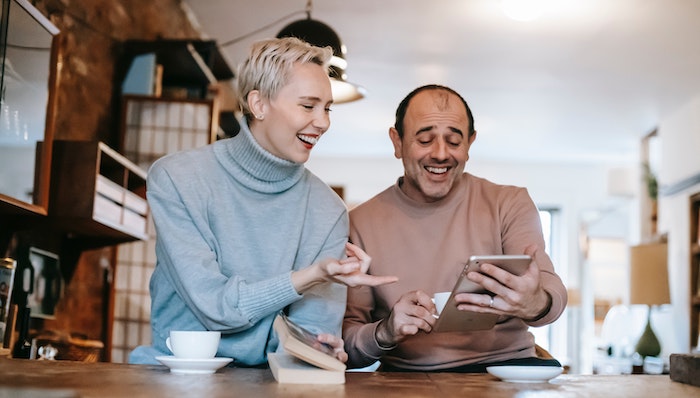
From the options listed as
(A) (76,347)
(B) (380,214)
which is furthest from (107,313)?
(B) (380,214)

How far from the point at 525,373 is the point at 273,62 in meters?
0.97

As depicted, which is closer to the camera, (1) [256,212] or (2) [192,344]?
(2) [192,344]

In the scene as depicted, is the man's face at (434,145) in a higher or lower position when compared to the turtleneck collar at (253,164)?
higher

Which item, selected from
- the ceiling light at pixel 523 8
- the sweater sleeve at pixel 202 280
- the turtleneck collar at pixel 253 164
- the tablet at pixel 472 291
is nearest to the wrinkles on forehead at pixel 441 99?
the turtleneck collar at pixel 253 164

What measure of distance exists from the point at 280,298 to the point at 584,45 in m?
4.74

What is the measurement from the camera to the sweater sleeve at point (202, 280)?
1.86 m

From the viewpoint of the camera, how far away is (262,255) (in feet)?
6.79

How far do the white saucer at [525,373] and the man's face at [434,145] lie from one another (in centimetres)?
85

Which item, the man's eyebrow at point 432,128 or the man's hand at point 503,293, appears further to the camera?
the man's eyebrow at point 432,128

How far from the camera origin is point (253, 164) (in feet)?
6.84

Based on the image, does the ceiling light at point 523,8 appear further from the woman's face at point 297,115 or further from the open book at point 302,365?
the open book at point 302,365

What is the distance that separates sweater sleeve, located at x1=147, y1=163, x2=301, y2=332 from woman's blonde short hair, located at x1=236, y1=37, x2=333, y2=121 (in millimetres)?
328

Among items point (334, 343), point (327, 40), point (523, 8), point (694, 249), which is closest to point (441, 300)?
point (334, 343)

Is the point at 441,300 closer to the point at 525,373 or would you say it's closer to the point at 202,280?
the point at 525,373
